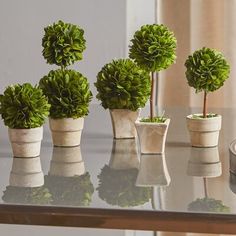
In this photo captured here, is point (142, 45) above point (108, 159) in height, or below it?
above

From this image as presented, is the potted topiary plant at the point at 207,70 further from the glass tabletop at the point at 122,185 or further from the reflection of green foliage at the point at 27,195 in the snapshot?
the reflection of green foliage at the point at 27,195

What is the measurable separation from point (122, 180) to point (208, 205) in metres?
0.18

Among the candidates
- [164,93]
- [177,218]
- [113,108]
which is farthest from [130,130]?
[164,93]

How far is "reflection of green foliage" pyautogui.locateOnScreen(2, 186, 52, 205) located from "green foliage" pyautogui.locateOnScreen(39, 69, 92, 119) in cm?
26

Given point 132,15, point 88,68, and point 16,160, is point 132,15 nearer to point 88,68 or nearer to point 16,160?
point 88,68

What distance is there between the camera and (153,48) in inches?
43.3

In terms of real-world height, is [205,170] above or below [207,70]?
below

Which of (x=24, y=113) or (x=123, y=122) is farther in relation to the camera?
(x=123, y=122)

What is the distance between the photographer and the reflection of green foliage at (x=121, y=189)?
2.82ft

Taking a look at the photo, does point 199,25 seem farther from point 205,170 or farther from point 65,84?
point 205,170

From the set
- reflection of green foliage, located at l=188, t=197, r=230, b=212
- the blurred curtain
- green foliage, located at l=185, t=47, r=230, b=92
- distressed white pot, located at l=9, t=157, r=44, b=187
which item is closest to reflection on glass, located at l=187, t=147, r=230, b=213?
reflection of green foliage, located at l=188, t=197, r=230, b=212

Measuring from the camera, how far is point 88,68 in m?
2.68

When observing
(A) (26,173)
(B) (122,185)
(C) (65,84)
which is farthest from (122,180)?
(C) (65,84)

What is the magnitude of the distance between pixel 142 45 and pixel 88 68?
1.59 metres
